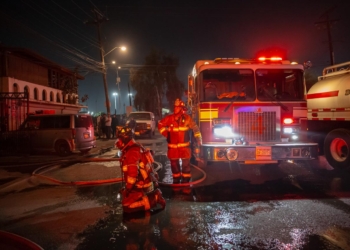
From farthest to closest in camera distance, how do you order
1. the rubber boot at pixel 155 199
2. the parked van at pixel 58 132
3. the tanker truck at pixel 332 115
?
the parked van at pixel 58 132
the tanker truck at pixel 332 115
the rubber boot at pixel 155 199

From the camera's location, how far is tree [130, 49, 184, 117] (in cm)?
4450

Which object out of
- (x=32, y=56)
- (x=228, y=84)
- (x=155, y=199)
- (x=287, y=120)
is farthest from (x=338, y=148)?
(x=32, y=56)

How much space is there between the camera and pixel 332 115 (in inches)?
317

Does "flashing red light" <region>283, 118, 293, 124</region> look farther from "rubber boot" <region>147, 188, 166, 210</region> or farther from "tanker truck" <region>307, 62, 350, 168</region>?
"rubber boot" <region>147, 188, 166, 210</region>

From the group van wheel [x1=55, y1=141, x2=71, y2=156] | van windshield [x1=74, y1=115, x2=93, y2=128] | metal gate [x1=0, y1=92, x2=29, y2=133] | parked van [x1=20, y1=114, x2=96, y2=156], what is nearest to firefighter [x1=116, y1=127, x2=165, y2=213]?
parked van [x1=20, y1=114, x2=96, y2=156]

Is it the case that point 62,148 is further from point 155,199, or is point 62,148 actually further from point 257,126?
point 155,199

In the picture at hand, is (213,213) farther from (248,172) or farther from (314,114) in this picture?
(314,114)

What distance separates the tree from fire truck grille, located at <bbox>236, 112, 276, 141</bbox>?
3781 cm

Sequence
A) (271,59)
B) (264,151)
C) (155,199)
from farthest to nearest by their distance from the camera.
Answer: (271,59) < (264,151) < (155,199)

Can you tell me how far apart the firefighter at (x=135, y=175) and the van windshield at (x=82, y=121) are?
7943 millimetres

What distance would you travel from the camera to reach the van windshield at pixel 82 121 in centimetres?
1224

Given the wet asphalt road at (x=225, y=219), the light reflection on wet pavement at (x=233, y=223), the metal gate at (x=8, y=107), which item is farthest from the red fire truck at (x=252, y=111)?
the metal gate at (x=8, y=107)

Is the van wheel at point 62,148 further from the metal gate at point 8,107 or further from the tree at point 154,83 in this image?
the tree at point 154,83

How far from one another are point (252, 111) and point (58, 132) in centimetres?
810
